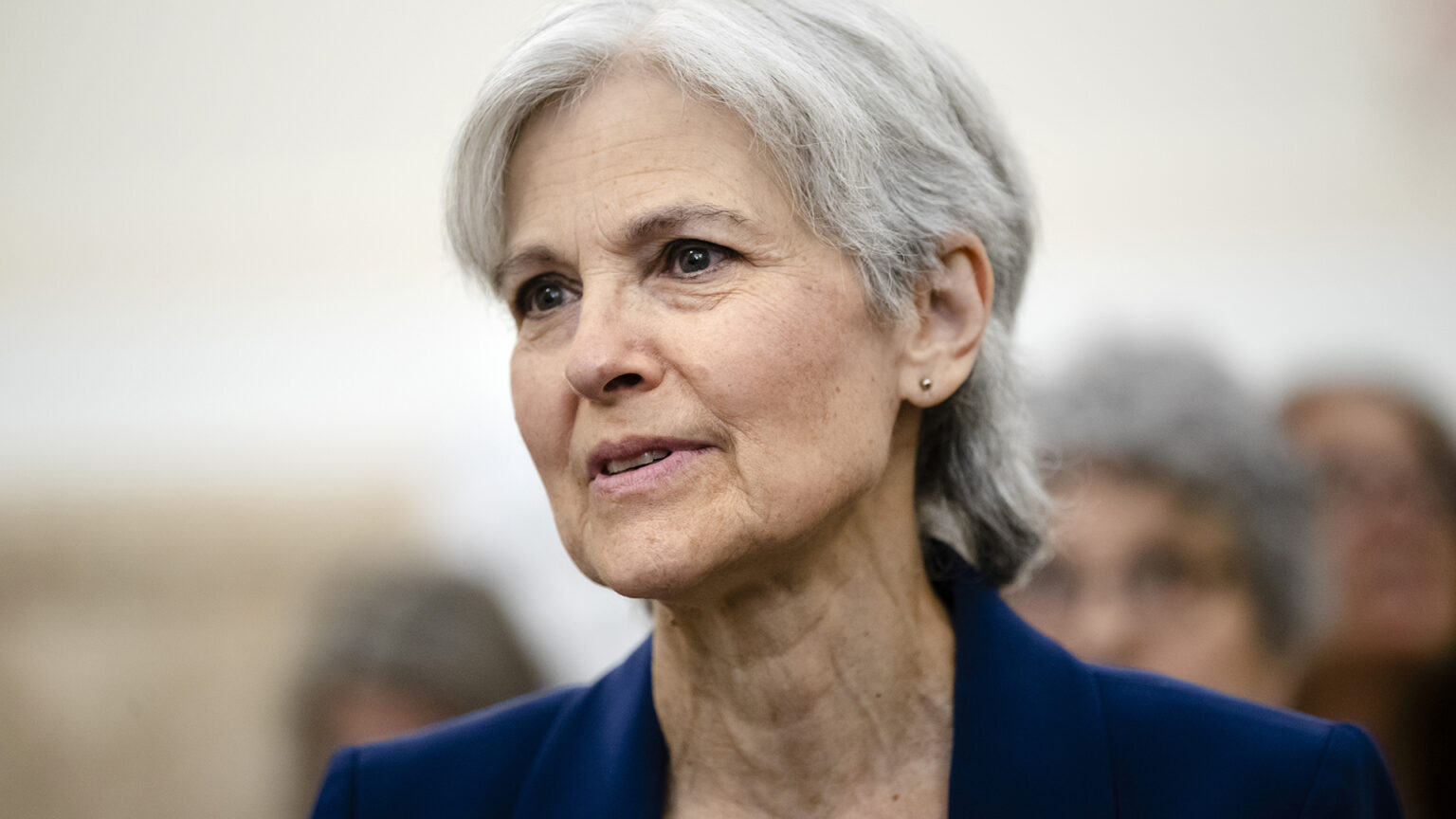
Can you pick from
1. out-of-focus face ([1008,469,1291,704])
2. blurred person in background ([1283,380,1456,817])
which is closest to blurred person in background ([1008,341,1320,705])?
out-of-focus face ([1008,469,1291,704])

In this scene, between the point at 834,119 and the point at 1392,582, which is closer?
the point at 834,119

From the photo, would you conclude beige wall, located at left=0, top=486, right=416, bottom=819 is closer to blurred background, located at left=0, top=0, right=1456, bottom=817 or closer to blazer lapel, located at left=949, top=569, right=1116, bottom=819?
blurred background, located at left=0, top=0, right=1456, bottom=817

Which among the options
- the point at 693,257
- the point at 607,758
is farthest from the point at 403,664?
the point at 693,257

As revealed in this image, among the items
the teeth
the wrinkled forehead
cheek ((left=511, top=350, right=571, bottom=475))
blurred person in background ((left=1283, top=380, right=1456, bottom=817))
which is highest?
the wrinkled forehead

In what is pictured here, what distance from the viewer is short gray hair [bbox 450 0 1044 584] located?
169 cm

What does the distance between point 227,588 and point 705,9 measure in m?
2.59

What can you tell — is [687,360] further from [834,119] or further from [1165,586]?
[1165,586]

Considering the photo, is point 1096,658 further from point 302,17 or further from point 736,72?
point 302,17

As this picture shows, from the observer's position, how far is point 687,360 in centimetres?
163

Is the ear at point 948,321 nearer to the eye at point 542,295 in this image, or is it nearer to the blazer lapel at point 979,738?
the blazer lapel at point 979,738

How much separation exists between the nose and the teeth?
84mm

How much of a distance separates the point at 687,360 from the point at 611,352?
0.10 meters

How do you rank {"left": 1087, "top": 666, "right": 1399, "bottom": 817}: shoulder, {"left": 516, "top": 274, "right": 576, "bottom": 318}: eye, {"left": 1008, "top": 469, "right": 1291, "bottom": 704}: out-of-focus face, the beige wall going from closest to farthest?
{"left": 1087, "top": 666, "right": 1399, "bottom": 817}: shoulder
{"left": 516, "top": 274, "right": 576, "bottom": 318}: eye
{"left": 1008, "top": 469, "right": 1291, "bottom": 704}: out-of-focus face
the beige wall

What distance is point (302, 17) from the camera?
3.70 m
